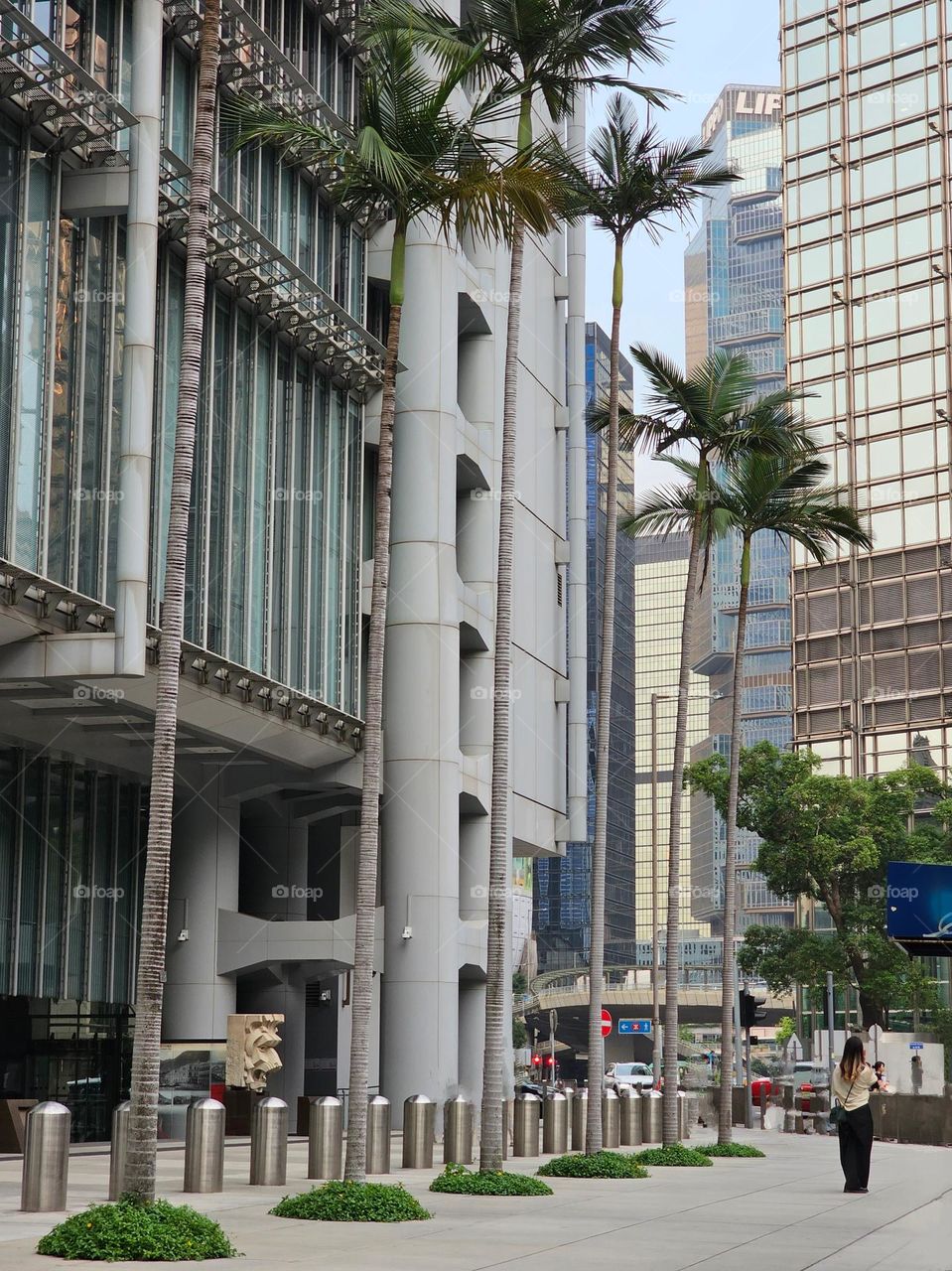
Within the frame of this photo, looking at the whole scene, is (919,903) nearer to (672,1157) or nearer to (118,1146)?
(672,1157)

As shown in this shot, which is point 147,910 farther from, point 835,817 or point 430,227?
point 835,817

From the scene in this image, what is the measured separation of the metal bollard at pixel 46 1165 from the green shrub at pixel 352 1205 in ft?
6.63

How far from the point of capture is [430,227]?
35.9 metres

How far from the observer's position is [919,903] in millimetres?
31688

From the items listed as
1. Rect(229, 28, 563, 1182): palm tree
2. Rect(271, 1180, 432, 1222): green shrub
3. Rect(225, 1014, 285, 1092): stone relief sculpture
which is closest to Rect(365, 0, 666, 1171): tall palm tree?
Rect(229, 28, 563, 1182): palm tree

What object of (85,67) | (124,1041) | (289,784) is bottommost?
(124,1041)

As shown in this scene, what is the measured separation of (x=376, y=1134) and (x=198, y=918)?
13639 mm

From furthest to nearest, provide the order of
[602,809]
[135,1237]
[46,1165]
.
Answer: [602,809]
[46,1165]
[135,1237]

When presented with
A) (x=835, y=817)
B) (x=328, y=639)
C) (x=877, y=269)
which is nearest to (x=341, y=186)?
(x=328, y=639)

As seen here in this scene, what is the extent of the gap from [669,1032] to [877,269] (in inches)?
2442

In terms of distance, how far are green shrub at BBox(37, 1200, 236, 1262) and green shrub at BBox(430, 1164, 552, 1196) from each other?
7112 millimetres

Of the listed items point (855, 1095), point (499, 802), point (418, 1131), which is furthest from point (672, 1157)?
point (499, 802)

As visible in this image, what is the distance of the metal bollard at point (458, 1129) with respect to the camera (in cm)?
2388

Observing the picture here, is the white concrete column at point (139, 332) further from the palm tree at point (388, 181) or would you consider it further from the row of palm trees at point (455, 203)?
the palm tree at point (388, 181)
